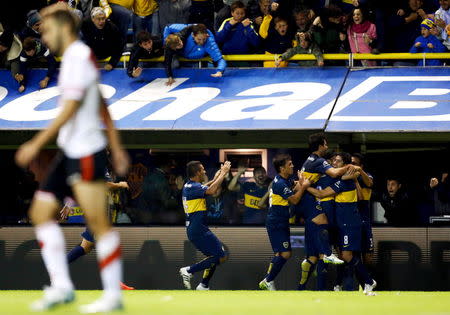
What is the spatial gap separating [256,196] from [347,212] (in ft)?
8.57

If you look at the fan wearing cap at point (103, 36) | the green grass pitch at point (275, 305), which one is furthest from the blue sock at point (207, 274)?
the fan wearing cap at point (103, 36)

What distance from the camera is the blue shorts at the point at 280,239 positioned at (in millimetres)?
14289

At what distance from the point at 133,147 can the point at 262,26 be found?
2.92 m

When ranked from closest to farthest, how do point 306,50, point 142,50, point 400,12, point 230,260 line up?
point 230,260
point 306,50
point 142,50
point 400,12

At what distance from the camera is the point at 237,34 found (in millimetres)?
16484

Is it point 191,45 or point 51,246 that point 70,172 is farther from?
point 191,45

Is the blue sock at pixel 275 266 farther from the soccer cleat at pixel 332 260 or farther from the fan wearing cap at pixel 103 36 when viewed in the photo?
the fan wearing cap at pixel 103 36

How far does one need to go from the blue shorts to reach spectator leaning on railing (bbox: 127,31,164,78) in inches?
140

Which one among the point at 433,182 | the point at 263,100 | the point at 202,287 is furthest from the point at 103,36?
the point at 433,182

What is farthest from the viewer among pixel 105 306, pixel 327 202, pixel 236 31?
pixel 236 31

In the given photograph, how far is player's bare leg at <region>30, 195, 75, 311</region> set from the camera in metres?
7.74

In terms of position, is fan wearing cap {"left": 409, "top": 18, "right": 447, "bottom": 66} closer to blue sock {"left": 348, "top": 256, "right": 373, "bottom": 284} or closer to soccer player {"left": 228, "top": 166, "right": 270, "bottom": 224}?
soccer player {"left": 228, "top": 166, "right": 270, "bottom": 224}

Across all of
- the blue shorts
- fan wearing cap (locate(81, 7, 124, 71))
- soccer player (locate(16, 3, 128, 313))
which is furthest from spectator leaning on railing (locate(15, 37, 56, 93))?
soccer player (locate(16, 3, 128, 313))

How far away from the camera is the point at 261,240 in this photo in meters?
15.6
